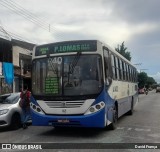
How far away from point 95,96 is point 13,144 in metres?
2.75

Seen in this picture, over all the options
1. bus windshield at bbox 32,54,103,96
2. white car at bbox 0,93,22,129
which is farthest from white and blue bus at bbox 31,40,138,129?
white car at bbox 0,93,22,129

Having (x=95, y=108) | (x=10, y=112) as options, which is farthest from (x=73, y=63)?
(x=10, y=112)

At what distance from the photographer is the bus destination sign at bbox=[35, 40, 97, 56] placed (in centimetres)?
1088

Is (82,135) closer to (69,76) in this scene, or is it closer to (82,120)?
(82,120)

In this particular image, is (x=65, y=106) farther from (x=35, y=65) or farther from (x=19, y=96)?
(x=19, y=96)

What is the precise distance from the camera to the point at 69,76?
10.7 metres

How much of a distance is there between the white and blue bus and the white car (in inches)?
71.7

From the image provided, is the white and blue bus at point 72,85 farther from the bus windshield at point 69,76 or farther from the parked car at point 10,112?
→ the parked car at point 10,112

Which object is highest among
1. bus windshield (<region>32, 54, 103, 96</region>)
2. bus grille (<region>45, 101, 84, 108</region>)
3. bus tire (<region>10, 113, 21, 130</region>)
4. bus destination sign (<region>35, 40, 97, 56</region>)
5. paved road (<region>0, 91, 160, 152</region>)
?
bus destination sign (<region>35, 40, 97, 56</region>)

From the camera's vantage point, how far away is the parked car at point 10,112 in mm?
12492

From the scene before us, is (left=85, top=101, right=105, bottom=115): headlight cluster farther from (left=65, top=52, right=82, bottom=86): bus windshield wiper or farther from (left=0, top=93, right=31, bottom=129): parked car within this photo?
(left=0, top=93, right=31, bottom=129): parked car

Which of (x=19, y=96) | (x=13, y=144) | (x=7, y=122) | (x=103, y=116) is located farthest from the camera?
(x=19, y=96)

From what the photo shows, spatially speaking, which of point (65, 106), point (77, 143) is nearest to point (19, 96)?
point (65, 106)

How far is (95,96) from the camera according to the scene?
10422 mm
